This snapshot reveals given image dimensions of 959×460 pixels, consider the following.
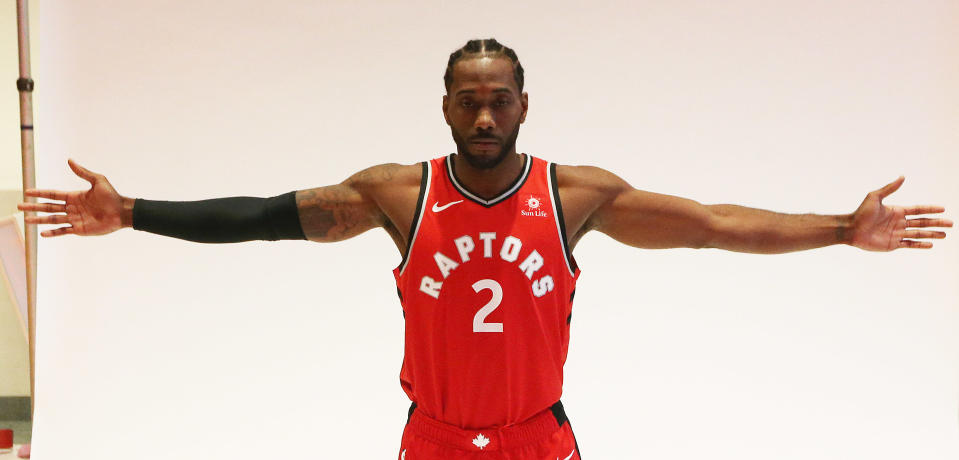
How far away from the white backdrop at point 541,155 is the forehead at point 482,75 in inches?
60.9

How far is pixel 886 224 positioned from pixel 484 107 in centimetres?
113

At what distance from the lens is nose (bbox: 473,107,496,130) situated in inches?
74.4

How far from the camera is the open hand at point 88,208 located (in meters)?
2.08

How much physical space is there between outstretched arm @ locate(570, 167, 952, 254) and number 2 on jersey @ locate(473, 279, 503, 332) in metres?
0.33

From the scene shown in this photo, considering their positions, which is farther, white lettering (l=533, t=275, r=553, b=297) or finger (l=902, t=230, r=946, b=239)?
finger (l=902, t=230, r=946, b=239)

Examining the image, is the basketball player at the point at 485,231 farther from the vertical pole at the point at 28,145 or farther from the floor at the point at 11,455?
the floor at the point at 11,455

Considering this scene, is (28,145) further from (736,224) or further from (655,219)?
(736,224)

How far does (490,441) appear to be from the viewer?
6.54 feet

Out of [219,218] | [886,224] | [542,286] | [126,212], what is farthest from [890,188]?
[126,212]

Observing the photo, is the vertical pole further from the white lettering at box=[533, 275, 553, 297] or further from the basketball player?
the white lettering at box=[533, 275, 553, 297]

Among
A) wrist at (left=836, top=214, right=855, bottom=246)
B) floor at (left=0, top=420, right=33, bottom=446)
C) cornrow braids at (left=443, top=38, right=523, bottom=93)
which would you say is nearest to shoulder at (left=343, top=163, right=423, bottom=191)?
cornrow braids at (left=443, top=38, right=523, bottom=93)

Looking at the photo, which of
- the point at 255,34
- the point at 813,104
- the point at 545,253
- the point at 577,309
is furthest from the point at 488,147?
the point at 813,104

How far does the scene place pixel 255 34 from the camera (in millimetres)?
3488

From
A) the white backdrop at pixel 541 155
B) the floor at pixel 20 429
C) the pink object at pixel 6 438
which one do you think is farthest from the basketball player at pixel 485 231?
the floor at pixel 20 429
